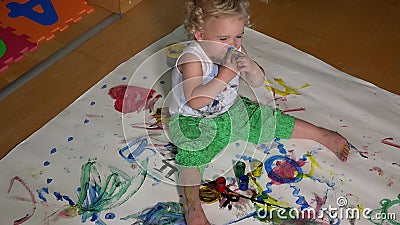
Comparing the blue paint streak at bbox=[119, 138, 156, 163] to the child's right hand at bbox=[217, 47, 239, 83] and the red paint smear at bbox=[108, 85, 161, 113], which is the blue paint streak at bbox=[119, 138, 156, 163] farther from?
the child's right hand at bbox=[217, 47, 239, 83]

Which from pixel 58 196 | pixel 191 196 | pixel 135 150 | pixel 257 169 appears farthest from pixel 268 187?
pixel 58 196

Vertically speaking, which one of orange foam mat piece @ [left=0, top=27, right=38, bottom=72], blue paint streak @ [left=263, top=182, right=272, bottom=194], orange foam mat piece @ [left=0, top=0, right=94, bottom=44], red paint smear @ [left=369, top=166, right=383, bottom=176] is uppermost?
orange foam mat piece @ [left=0, top=0, right=94, bottom=44]

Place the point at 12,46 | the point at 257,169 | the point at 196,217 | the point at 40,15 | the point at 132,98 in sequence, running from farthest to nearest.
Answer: the point at 40,15
the point at 12,46
the point at 132,98
the point at 257,169
the point at 196,217

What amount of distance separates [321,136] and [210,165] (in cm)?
24

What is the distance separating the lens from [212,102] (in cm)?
113

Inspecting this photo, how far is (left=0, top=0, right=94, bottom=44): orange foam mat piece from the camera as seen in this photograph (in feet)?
4.92

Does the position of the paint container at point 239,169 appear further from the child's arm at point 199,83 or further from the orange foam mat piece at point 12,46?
the orange foam mat piece at point 12,46

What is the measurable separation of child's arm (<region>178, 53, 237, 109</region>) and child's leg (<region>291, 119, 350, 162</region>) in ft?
0.69

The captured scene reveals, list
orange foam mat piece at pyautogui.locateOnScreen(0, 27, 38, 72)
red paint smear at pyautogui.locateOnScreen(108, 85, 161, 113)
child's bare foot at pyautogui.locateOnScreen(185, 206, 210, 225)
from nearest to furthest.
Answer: child's bare foot at pyautogui.locateOnScreen(185, 206, 210, 225), red paint smear at pyautogui.locateOnScreen(108, 85, 161, 113), orange foam mat piece at pyautogui.locateOnScreen(0, 27, 38, 72)

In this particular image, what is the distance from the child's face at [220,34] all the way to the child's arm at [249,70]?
29 millimetres

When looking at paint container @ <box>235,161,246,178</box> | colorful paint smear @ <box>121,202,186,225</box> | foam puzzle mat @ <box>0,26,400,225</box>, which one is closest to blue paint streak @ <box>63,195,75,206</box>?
foam puzzle mat @ <box>0,26,400,225</box>

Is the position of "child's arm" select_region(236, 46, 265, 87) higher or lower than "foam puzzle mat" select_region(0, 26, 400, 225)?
higher

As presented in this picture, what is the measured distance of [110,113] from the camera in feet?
4.17

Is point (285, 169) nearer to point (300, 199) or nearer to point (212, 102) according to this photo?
point (300, 199)
